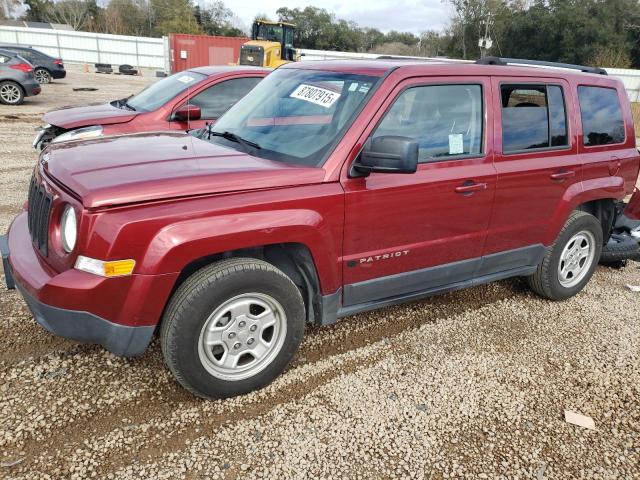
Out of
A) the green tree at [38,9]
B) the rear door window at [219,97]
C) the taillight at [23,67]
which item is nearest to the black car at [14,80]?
the taillight at [23,67]

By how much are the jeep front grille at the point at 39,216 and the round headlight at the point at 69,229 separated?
4.5 inches

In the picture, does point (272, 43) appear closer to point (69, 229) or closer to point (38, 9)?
point (69, 229)

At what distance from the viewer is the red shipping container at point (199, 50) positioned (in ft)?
102

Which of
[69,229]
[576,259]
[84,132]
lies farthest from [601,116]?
[84,132]

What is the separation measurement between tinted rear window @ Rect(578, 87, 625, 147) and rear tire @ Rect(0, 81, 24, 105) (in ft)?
51.9

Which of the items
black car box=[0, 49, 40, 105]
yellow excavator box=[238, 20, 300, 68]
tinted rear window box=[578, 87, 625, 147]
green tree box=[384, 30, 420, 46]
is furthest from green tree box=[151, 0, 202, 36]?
tinted rear window box=[578, 87, 625, 147]

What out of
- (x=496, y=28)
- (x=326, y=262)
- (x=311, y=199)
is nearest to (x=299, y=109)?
(x=311, y=199)

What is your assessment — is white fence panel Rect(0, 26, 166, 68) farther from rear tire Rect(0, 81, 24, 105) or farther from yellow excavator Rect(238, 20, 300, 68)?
rear tire Rect(0, 81, 24, 105)

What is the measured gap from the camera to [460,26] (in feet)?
195

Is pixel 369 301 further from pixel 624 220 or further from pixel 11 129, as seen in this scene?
pixel 11 129

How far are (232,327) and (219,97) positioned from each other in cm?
427

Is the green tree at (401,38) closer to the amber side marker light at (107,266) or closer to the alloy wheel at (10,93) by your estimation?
the alloy wheel at (10,93)

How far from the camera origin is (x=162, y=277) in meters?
2.44

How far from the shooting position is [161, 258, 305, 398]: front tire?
256 centimetres
